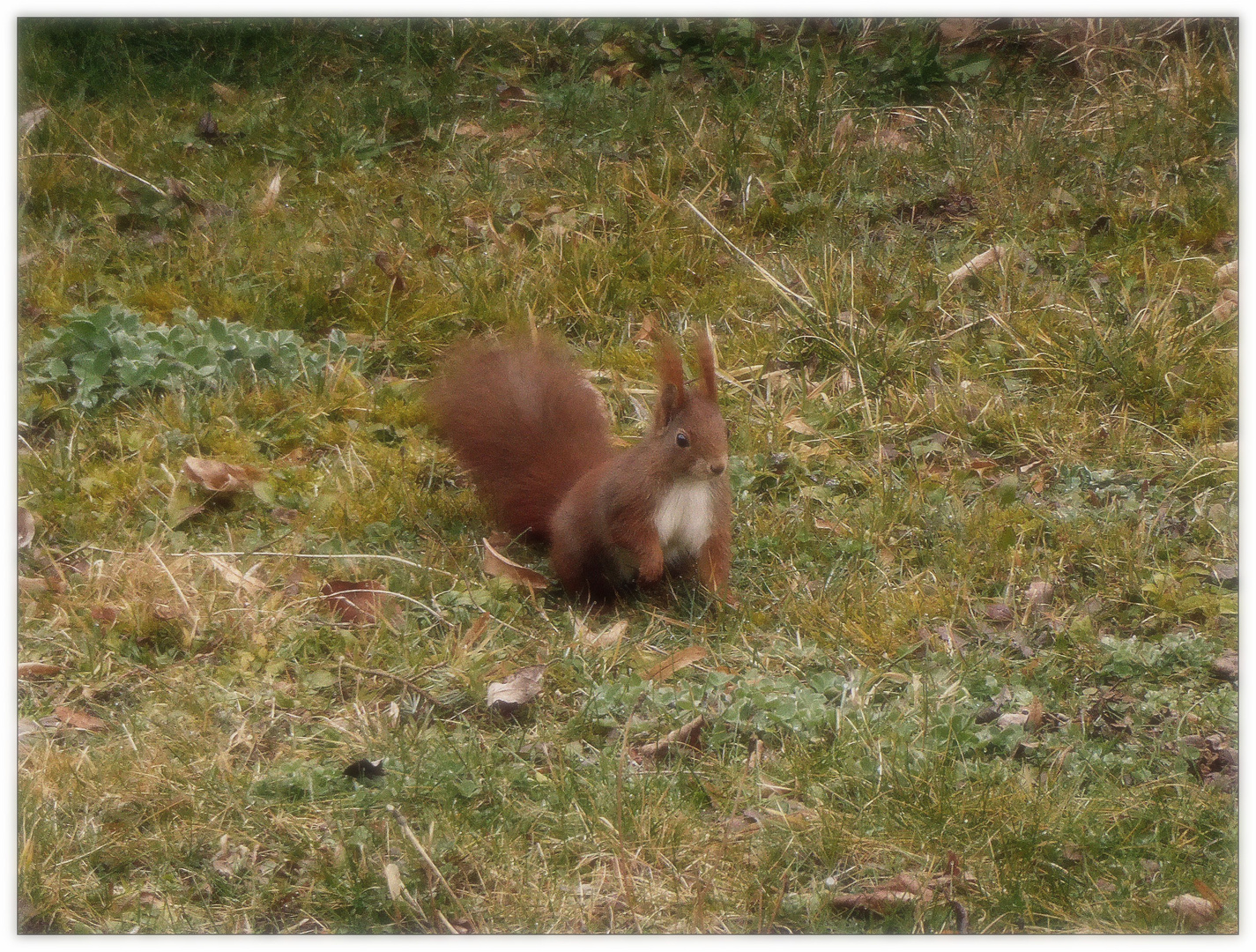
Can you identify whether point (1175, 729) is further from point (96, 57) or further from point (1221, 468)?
point (96, 57)

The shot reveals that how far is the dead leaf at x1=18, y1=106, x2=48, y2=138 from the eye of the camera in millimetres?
4551

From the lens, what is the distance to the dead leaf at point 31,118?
455cm

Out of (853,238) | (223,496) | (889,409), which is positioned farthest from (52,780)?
(853,238)

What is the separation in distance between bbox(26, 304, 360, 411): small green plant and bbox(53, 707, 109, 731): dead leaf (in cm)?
120

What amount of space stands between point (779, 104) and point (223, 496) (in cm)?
240

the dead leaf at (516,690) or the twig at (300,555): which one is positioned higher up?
the twig at (300,555)

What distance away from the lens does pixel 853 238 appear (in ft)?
14.2

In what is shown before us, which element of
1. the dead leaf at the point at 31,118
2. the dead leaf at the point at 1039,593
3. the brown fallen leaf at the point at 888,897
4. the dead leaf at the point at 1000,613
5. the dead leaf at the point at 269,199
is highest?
the dead leaf at the point at 31,118

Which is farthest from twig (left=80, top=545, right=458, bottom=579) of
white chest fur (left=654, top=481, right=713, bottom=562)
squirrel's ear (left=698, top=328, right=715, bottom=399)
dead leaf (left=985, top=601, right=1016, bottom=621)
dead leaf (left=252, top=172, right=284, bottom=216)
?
dead leaf (left=252, top=172, right=284, bottom=216)

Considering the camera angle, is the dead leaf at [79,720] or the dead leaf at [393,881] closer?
the dead leaf at [393,881]

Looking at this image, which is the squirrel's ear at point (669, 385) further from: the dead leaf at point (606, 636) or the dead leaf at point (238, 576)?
the dead leaf at point (238, 576)

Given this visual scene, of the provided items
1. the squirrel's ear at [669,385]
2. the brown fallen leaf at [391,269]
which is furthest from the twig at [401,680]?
the brown fallen leaf at [391,269]

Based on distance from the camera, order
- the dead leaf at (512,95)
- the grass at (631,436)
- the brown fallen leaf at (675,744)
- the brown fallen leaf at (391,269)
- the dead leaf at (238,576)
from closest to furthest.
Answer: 1. the grass at (631,436)
2. the brown fallen leaf at (675,744)
3. the dead leaf at (238,576)
4. the brown fallen leaf at (391,269)
5. the dead leaf at (512,95)

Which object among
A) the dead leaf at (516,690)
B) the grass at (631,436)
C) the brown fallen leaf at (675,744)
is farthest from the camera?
the dead leaf at (516,690)
